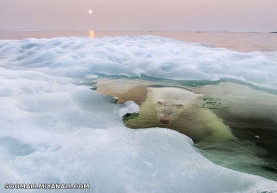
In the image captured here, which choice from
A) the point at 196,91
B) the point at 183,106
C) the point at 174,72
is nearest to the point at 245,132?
the point at 183,106

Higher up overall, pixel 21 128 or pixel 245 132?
pixel 21 128

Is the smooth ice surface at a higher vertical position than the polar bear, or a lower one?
higher

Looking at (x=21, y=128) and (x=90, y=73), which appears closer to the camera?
(x=21, y=128)

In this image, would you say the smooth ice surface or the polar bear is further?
the polar bear

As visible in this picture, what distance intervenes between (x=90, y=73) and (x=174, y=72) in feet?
10.5

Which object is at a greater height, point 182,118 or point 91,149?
point 91,149

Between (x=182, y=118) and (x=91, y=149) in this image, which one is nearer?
(x=91, y=149)

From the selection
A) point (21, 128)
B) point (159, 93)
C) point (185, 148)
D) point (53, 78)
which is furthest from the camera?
point (53, 78)

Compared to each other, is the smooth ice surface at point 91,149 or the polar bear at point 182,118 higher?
the smooth ice surface at point 91,149

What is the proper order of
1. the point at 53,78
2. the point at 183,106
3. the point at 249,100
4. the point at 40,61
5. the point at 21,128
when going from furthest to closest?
the point at 40,61
the point at 53,78
the point at 249,100
the point at 183,106
the point at 21,128

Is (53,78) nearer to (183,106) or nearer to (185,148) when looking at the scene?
(183,106)

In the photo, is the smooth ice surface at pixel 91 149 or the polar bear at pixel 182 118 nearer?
the smooth ice surface at pixel 91 149

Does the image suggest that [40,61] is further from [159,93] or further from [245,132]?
[245,132]

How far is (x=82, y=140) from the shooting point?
387cm
